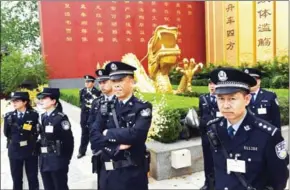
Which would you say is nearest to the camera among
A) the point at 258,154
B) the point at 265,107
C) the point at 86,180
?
the point at 258,154

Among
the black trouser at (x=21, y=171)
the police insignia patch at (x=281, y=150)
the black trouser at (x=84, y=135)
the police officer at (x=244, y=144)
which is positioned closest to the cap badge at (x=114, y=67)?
the police officer at (x=244, y=144)

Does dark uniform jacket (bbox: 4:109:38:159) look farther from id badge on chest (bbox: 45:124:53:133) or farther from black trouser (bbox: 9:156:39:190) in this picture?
id badge on chest (bbox: 45:124:53:133)

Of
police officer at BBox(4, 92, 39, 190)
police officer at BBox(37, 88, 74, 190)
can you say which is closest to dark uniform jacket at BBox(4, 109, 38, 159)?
police officer at BBox(4, 92, 39, 190)

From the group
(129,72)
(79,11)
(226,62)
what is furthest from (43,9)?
(129,72)

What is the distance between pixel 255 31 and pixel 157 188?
31.6 feet

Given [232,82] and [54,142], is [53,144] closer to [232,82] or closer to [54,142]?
[54,142]

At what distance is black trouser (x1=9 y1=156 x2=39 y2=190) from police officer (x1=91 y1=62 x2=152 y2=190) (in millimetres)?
1604

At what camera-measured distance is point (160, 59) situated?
915 centimetres

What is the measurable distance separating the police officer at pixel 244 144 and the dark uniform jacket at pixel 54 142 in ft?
5.85

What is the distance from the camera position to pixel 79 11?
13.0 metres

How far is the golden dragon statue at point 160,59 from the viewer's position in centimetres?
Result: 898

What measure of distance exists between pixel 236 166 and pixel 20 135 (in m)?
2.69

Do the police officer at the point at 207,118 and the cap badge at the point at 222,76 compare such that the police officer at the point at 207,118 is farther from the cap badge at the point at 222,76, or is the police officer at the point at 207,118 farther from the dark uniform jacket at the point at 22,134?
the dark uniform jacket at the point at 22,134

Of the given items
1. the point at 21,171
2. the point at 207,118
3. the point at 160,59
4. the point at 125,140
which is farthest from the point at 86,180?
the point at 160,59
